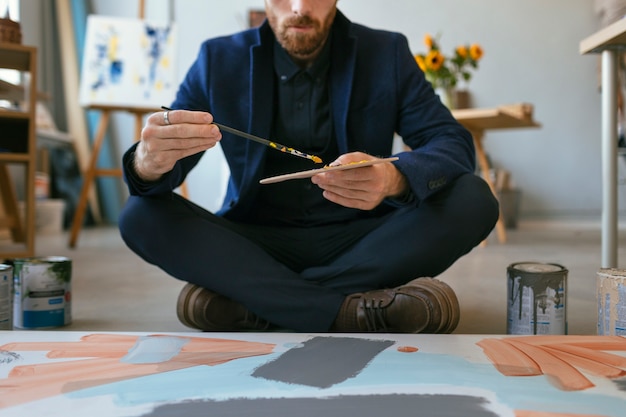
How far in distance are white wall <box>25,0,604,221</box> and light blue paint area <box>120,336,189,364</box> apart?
381 centimetres

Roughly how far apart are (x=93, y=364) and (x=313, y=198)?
2.13 ft

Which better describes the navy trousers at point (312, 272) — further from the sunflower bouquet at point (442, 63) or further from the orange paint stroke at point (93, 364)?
the sunflower bouquet at point (442, 63)

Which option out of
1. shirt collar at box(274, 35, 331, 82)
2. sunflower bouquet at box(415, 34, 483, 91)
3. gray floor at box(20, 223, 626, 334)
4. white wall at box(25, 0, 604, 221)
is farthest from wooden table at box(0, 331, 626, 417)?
white wall at box(25, 0, 604, 221)

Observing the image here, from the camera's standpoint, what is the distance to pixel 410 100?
132 cm

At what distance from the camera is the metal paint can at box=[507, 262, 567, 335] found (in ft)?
3.58

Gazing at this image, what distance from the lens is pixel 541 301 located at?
1.09 m

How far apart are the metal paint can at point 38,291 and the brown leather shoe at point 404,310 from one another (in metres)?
0.65

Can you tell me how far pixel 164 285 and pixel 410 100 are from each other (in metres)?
1.08

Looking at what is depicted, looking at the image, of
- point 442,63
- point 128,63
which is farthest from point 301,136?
point 128,63

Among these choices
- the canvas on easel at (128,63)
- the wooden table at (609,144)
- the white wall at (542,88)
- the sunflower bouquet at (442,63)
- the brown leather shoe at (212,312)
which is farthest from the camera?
the white wall at (542,88)

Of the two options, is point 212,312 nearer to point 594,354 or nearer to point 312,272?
point 312,272

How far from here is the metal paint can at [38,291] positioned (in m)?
1.30

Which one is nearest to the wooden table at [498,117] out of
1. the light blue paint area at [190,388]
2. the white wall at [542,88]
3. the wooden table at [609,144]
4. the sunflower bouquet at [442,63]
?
the sunflower bouquet at [442,63]

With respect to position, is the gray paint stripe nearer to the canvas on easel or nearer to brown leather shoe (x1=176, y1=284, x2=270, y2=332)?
brown leather shoe (x1=176, y1=284, x2=270, y2=332)
